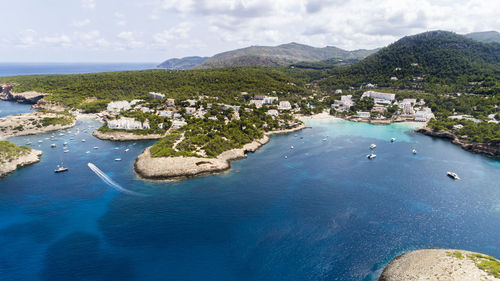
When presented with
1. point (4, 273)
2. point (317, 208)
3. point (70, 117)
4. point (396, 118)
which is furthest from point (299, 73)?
point (4, 273)

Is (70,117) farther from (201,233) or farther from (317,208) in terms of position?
(317,208)

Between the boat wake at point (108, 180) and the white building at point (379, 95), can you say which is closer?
the boat wake at point (108, 180)

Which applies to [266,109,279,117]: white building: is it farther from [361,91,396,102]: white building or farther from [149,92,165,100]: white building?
[361,91,396,102]: white building

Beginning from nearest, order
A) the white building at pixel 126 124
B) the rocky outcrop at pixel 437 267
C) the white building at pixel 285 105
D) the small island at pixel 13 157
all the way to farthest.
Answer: the rocky outcrop at pixel 437 267 → the small island at pixel 13 157 → the white building at pixel 126 124 → the white building at pixel 285 105

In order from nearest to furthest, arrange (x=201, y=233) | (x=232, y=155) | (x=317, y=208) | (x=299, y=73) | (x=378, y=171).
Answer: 1. (x=201, y=233)
2. (x=317, y=208)
3. (x=378, y=171)
4. (x=232, y=155)
5. (x=299, y=73)

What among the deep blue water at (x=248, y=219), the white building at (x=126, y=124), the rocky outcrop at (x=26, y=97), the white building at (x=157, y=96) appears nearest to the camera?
the deep blue water at (x=248, y=219)

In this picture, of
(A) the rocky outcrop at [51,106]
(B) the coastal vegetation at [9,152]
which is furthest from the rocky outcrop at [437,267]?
(A) the rocky outcrop at [51,106]

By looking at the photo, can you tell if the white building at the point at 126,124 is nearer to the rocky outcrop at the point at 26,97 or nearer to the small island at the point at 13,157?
the small island at the point at 13,157
